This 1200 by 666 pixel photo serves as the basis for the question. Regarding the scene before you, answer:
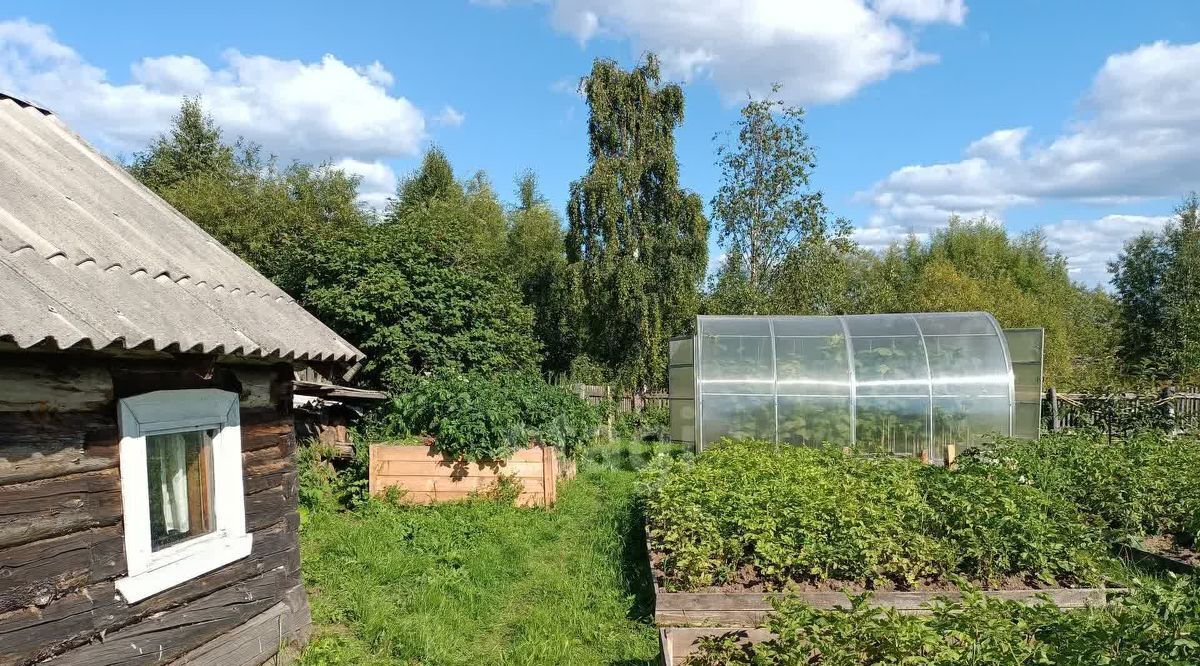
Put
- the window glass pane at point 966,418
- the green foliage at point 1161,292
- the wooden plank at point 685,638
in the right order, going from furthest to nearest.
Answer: the green foliage at point 1161,292, the window glass pane at point 966,418, the wooden plank at point 685,638

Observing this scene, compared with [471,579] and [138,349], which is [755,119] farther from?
[138,349]

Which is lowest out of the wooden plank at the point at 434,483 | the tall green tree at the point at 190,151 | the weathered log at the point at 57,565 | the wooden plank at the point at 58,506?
the wooden plank at the point at 434,483

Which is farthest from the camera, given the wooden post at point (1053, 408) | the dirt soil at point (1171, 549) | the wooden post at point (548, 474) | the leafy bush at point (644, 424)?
the leafy bush at point (644, 424)

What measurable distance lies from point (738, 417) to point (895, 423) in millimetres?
2303

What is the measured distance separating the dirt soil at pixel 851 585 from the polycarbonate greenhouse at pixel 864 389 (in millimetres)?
5019

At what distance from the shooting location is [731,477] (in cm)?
674

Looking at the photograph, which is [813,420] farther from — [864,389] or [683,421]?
[683,421]

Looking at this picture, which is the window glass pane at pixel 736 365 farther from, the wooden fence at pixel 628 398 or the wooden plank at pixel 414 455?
the wooden fence at pixel 628 398

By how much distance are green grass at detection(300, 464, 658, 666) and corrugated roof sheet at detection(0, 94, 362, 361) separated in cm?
205

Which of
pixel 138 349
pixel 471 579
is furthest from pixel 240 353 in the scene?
pixel 471 579

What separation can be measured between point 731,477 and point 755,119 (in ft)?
50.7

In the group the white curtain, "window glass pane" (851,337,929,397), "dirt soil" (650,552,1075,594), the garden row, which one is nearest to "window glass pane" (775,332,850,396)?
"window glass pane" (851,337,929,397)

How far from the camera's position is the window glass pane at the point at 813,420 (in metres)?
10.9

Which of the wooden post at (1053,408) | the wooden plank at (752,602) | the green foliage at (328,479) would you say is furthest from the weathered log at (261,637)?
the wooden post at (1053,408)
